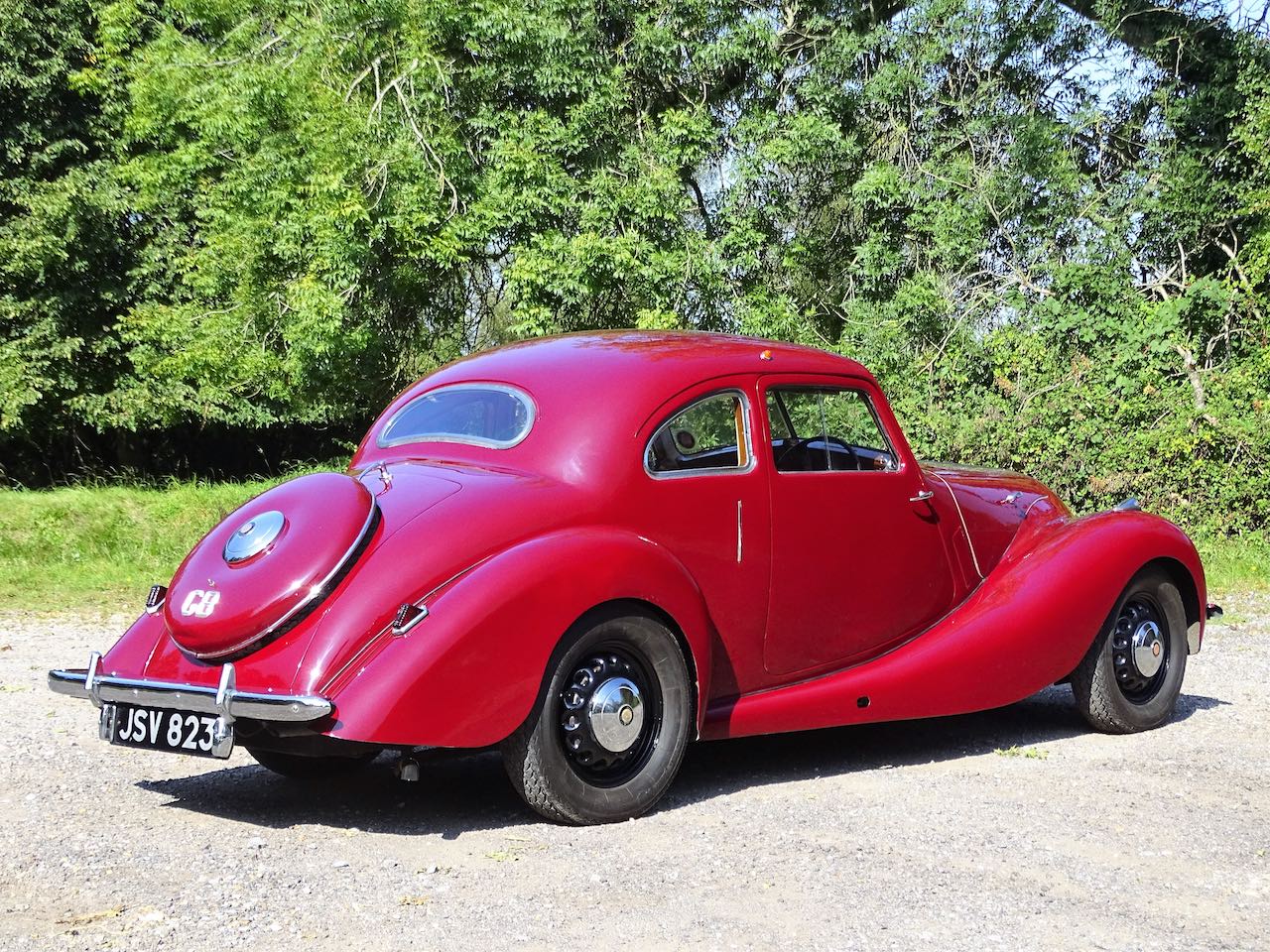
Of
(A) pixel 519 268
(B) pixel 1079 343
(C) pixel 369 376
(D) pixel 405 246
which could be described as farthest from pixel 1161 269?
(C) pixel 369 376

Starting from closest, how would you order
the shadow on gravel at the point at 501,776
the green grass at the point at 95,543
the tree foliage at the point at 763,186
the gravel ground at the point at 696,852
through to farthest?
the gravel ground at the point at 696,852 < the shadow on gravel at the point at 501,776 < the green grass at the point at 95,543 < the tree foliage at the point at 763,186

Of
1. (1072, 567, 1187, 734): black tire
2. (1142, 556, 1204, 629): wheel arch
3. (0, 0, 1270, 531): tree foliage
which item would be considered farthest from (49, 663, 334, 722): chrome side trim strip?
(0, 0, 1270, 531): tree foliage

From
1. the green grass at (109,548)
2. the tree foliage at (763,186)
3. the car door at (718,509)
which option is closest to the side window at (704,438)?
the car door at (718,509)

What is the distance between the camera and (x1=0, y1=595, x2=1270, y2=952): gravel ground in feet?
12.2

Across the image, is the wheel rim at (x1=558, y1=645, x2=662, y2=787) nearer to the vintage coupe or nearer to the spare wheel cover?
the vintage coupe

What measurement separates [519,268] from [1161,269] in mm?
8493

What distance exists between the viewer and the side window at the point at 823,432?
19.3ft

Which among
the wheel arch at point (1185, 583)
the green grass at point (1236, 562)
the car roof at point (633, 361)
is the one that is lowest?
the green grass at point (1236, 562)

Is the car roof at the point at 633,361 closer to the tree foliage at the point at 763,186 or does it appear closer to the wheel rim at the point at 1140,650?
the wheel rim at the point at 1140,650

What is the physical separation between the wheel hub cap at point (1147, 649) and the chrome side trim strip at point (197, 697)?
4167 millimetres

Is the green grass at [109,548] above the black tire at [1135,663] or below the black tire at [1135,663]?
below

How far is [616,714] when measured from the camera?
15.8ft

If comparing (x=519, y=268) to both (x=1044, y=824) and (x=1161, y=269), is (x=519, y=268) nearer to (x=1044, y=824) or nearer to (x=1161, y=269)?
(x=1161, y=269)

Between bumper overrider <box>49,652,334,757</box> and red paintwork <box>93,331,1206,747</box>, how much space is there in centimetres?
9
